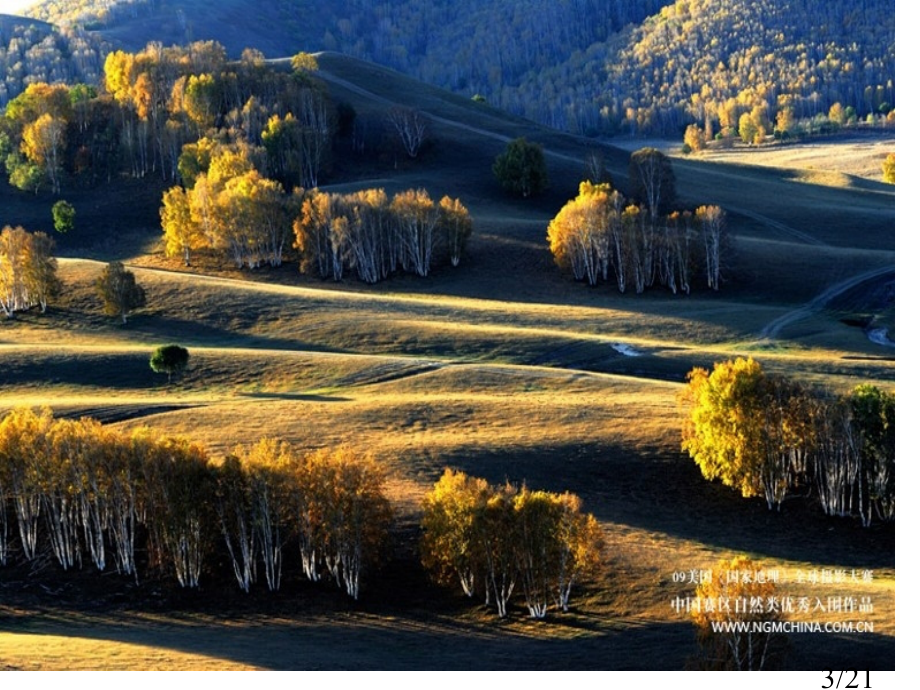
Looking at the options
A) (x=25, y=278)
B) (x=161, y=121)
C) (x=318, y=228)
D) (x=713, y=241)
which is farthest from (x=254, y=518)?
(x=161, y=121)

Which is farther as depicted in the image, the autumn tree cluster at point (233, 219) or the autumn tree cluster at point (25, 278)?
the autumn tree cluster at point (233, 219)

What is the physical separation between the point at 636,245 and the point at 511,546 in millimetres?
72212

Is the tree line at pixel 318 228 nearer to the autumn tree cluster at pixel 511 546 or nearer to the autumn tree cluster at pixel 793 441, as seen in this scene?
the autumn tree cluster at pixel 793 441

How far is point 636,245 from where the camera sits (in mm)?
127500

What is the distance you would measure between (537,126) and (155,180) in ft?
189

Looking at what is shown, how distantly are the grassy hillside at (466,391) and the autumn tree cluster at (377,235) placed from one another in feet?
8.86

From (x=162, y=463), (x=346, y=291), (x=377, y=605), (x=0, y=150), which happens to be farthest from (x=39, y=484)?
(x=0, y=150)

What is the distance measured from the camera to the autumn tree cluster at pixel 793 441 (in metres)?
67.6

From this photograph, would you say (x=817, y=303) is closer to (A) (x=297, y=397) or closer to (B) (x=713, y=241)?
(B) (x=713, y=241)

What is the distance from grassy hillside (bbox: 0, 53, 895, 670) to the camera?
53.4 metres

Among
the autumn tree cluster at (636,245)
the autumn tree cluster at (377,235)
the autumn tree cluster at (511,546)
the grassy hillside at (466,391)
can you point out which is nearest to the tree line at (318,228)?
the autumn tree cluster at (377,235)

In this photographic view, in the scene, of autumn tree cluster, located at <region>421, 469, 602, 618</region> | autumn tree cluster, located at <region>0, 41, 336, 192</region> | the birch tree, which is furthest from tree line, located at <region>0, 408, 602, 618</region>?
autumn tree cluster, located at <region>0, 41, 336, 192</region>

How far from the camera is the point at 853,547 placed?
63469 mm

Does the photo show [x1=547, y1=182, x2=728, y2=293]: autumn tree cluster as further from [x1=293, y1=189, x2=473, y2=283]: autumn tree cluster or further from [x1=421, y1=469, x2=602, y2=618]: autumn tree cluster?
[x1=421, y1=469, x2=602, y2=618]: autumn tree cluster
